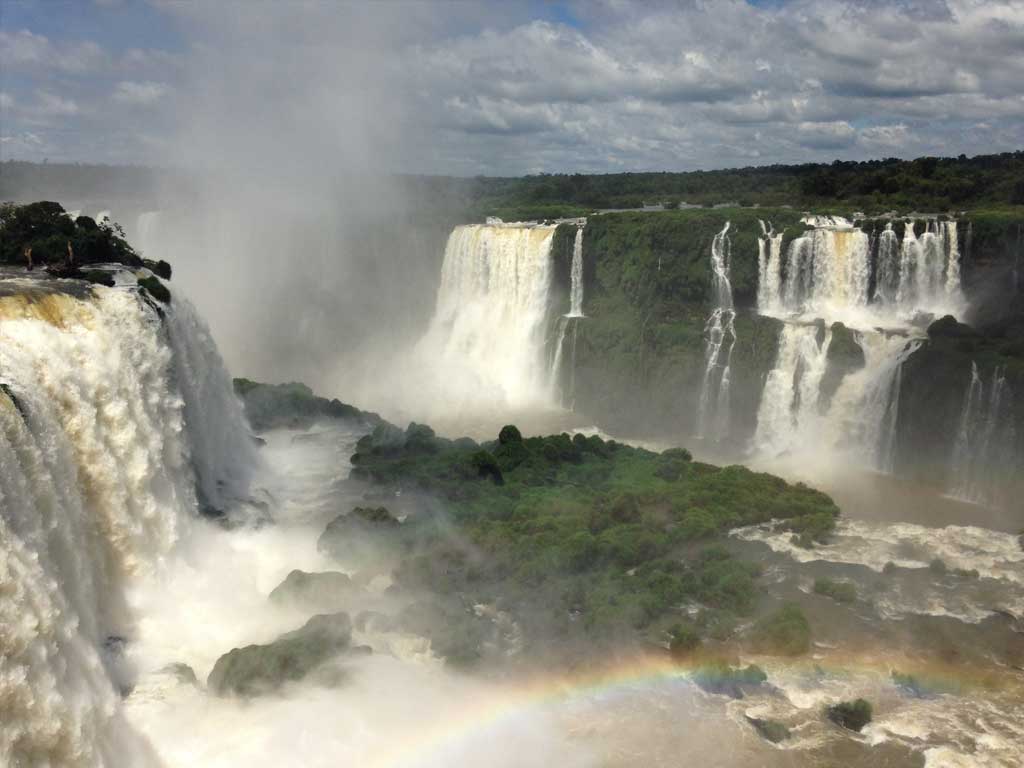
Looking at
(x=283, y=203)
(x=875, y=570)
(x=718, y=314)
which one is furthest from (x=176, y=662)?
(x=283, y=203)

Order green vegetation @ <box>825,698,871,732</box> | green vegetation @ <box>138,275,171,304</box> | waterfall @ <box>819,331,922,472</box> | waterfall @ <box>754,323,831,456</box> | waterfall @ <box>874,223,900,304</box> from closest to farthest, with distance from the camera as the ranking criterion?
green vegetation @ <box>825,698,871,732</box>, green vegetation @ <box>138,275,171,304</box>, waterfall @ <box>819,331,922,472</box>, waterfall @ <box>754,323,831,456</box>, waterfall @ <box>874,223,900,304</box>

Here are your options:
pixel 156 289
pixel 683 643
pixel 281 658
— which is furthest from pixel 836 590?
pixel 156 289

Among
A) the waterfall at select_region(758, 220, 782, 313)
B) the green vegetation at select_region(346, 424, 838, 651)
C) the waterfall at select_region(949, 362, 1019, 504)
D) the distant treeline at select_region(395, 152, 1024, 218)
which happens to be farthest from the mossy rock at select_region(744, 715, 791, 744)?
the distant treeline at select_region(395, 152, 1024, 218)

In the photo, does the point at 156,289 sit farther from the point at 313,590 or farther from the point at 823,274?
the point at 823,274

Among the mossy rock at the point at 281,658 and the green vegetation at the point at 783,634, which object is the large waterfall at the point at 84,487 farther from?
the green vegetation at the point at 783,634

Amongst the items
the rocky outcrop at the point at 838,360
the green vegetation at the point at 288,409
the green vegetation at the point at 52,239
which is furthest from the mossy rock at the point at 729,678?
the green vegetation at the point at 288,409

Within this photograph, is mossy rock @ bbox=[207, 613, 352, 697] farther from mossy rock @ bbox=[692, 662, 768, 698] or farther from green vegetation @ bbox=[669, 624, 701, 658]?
mossy rock @ bbox=[692, 662, 768, 698]

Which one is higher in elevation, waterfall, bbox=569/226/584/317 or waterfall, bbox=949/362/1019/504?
waterfall, bbox=569/226/584/317
